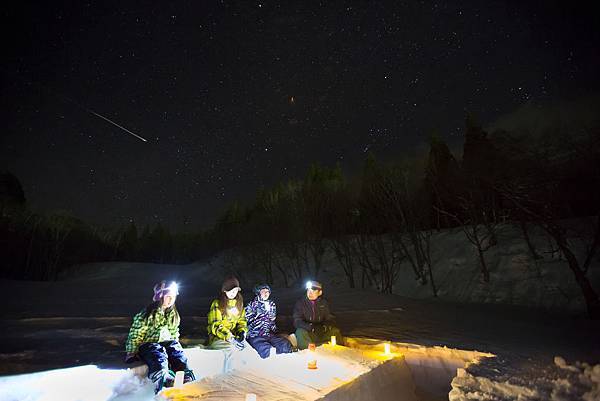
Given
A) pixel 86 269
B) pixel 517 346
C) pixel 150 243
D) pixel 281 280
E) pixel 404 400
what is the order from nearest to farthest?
pixel 404 400, pixel 517 346, pixel 281 280, pixel 86 269, pixel 150 243

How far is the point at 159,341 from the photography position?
4648mm

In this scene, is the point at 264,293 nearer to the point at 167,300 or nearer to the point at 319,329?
the point at 319,329

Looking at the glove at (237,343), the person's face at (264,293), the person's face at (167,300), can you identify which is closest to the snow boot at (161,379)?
the person's face at (167,300)

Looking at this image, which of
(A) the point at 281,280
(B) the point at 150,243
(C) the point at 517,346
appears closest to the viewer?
(C) the point at 517,346

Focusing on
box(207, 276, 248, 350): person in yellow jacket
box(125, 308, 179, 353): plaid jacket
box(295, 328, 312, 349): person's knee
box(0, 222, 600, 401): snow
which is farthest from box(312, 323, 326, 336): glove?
box(125, 308, 179, 353): plaid jacket

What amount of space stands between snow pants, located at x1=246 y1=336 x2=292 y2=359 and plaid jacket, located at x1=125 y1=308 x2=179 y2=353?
139 cm

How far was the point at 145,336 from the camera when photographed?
4598 mm

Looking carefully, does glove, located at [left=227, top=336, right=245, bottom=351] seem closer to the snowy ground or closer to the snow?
the snow

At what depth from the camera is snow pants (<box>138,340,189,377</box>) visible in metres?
4.16

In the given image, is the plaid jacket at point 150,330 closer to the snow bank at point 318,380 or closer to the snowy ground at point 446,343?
the snowy ground at point 446,343

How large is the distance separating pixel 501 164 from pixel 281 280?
2153 cm

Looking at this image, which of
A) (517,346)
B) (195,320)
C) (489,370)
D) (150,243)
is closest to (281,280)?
(195,320)

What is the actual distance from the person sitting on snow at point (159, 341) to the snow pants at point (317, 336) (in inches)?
92.4

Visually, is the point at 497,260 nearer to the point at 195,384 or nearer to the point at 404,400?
the point at 404,400
